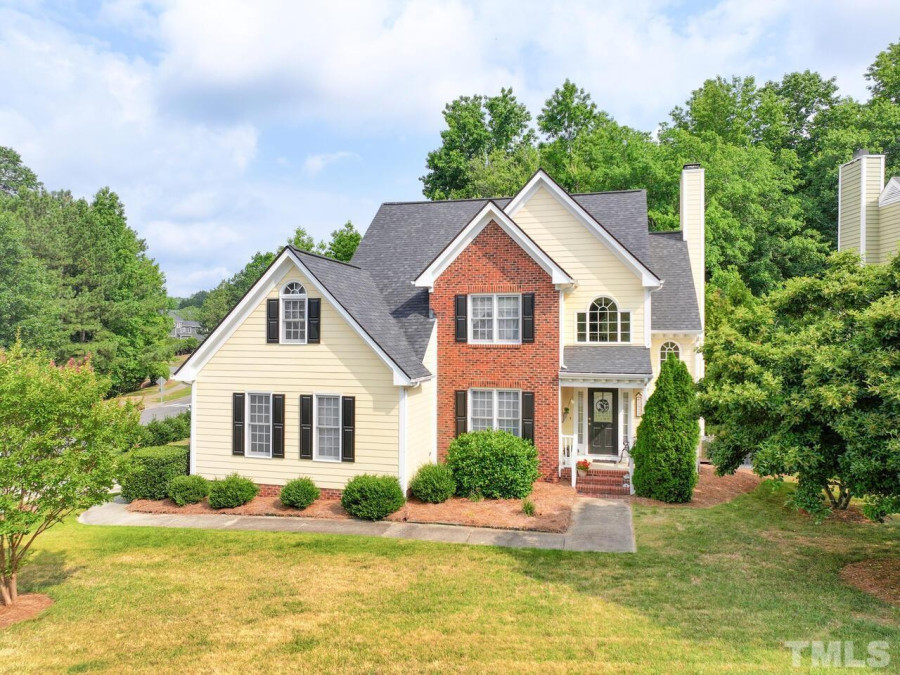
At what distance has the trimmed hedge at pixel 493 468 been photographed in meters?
16.8

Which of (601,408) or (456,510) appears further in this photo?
(601,408)

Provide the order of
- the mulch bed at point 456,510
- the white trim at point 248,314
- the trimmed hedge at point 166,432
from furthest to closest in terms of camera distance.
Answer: the trimmed hedge at point 166,432, the white trim at point 248,314, the mulch bed at point 456,510

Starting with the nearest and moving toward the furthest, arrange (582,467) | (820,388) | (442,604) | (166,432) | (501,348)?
(820,388)
(442,604)
(582,467)
(501,348)
(166,432)

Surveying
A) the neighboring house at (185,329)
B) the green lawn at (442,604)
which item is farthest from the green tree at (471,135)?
the neighboring house at (185,329)

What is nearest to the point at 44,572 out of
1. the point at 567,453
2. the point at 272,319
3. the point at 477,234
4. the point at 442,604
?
the point at 272,319

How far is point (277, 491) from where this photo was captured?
1722cm

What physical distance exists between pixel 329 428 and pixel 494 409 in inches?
216

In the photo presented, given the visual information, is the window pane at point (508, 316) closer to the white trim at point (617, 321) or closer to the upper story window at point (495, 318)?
the upper story window at point (495, 318)

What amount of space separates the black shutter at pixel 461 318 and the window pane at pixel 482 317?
11.9 inches

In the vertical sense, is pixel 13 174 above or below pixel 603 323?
above

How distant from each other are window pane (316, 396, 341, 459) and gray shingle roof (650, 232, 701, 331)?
11.1 metres

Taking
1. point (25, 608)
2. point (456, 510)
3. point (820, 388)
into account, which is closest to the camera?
point (820, 388)

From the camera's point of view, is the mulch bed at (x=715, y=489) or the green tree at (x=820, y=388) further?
the mulch bed at (x=715, y=489)

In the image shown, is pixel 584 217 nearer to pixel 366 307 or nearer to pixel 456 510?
pixel 366 307
